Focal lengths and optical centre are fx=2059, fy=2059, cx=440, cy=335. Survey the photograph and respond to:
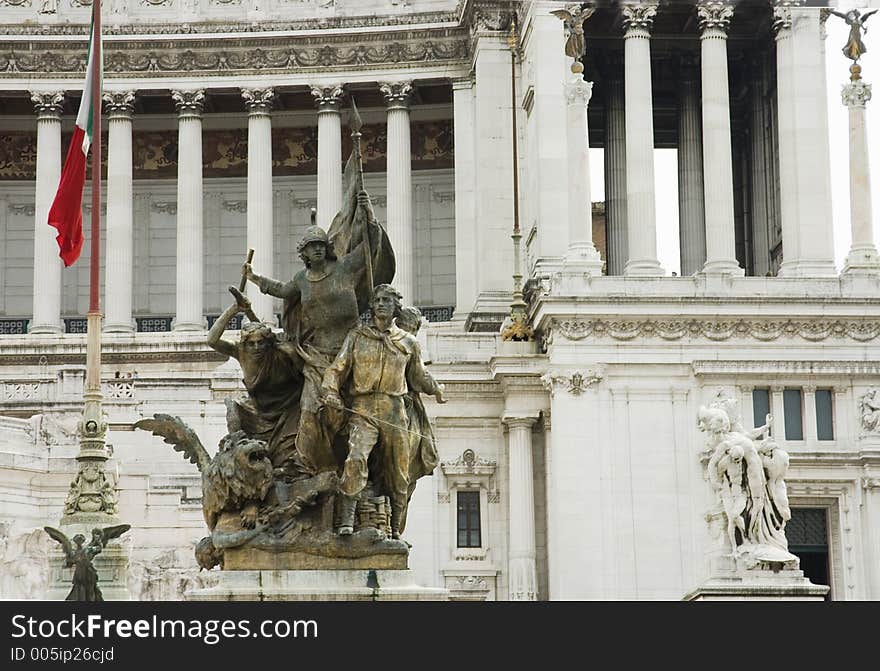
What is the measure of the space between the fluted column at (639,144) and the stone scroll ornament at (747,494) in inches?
828

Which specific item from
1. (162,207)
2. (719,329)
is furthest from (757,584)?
(162,207)

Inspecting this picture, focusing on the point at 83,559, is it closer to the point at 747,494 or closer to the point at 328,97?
the point at 747,494

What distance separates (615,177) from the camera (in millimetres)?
65875

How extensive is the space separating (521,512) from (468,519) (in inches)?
56.3

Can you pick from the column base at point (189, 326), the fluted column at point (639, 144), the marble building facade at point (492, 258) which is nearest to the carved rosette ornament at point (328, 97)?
the marble building facade at point (492, 258)

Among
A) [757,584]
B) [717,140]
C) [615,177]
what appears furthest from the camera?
[615,177]

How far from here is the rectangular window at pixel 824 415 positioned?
49844 mm

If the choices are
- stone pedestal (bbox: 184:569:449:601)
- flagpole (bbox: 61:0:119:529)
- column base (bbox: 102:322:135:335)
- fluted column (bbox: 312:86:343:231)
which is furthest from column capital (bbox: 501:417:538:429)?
stone pedestal (bbox: 184:569:449:601)

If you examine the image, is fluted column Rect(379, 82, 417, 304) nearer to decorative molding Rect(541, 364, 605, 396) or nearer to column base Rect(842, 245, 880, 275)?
column base Rect(842, 245, 880, 275)

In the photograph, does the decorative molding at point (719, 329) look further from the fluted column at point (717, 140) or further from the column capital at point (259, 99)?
the column capital at point (259, 99)

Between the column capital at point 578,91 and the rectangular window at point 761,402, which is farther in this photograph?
the column capital at point 578,91

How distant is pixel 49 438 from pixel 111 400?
13.9ft

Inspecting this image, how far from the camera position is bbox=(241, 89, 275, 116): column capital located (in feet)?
228

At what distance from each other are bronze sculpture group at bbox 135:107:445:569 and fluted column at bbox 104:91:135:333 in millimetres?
45608
